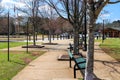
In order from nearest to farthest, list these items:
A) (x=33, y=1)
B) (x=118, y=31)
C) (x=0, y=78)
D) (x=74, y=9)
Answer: (x=0, y=78)
(x=74, y=9)
(x=33, y=1)
(x=118, y=31)

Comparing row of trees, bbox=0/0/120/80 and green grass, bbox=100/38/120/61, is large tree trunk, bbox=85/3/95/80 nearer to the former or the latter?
row of trees, bbox=0/0/120/80

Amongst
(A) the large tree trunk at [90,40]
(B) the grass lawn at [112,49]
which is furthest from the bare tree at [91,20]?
(B) the grass lawn at [112,49]

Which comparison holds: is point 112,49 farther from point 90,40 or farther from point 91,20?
point 91,20

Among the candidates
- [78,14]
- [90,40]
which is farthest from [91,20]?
[78,14]

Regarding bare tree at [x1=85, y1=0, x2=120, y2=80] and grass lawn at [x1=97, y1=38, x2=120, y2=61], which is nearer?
bare tree at [x1=85, y1=0, x2=120, y2=80]

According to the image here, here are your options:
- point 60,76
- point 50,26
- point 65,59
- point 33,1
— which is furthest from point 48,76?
point 50,26

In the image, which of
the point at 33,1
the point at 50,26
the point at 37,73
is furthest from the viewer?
the point at 50,26

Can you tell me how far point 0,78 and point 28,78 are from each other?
103 cm

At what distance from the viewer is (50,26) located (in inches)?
1757

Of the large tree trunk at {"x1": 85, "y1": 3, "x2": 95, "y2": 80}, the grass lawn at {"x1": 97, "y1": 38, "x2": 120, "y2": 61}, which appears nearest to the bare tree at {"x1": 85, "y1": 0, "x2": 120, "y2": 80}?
the large tree trunk at {"x1": 85, "y1": 3, "x2": 95, "y2": 80}

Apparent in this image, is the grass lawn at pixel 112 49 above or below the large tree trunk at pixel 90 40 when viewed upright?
below

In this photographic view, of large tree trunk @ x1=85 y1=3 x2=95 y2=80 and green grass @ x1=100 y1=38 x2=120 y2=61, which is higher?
large tree trunk @ x1=85 y1=3 x2=95 y2=80

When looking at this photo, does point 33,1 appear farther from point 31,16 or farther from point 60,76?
point 60,76

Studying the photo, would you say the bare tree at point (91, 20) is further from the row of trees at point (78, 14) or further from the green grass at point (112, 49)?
the green grass at point (112, 49)
